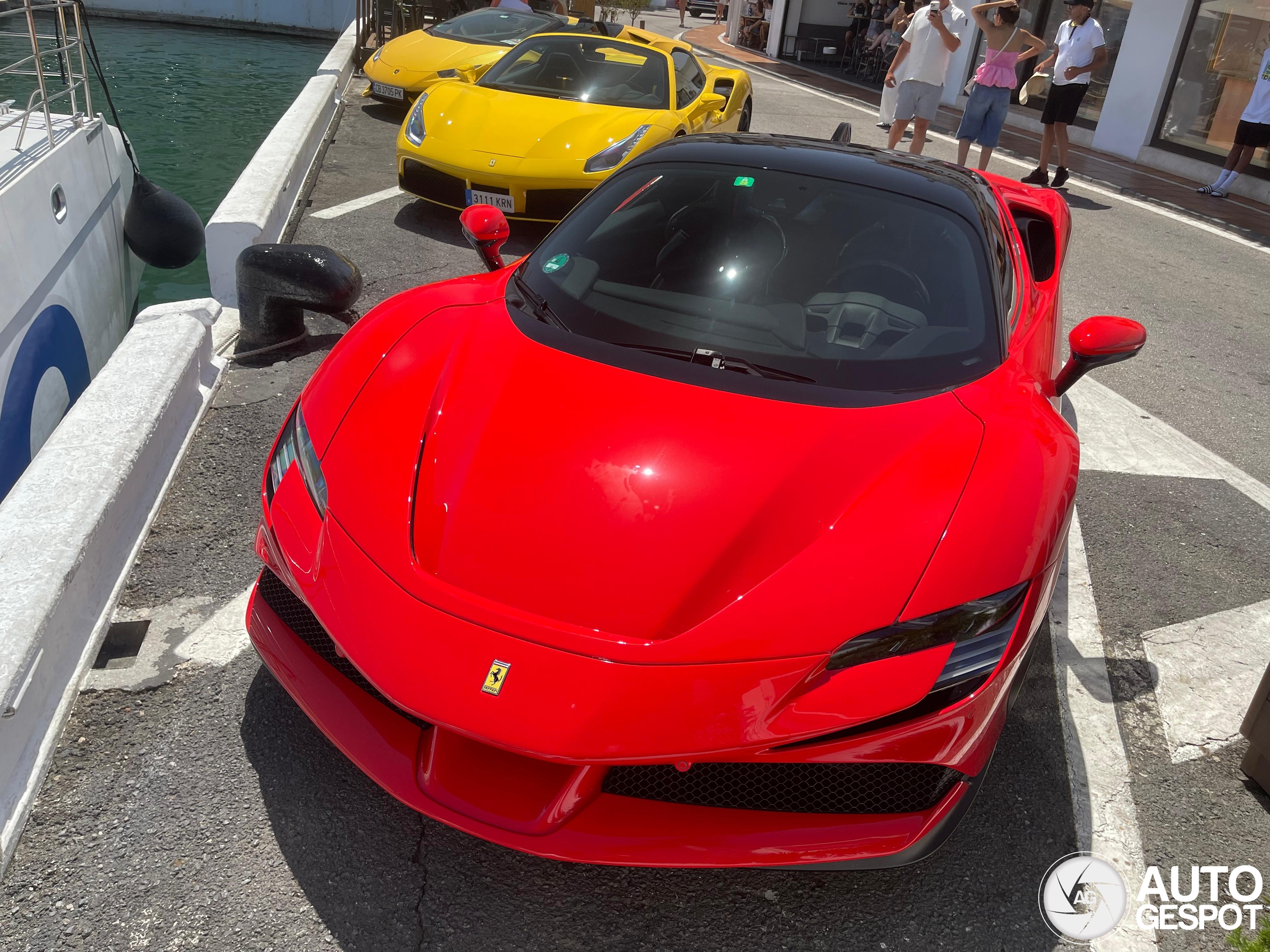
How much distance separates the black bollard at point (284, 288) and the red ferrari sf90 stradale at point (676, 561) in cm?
173

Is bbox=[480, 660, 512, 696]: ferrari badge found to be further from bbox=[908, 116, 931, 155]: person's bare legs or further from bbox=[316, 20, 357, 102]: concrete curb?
bbox=[316, 20, 357, 102]: concrete curb

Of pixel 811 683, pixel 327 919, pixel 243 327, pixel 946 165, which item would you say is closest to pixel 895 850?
pixel 811 683

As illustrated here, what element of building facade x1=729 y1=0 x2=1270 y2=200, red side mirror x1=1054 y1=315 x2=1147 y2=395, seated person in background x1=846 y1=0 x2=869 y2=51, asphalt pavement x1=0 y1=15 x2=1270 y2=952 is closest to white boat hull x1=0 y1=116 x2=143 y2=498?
asphalt pavement x1=0 y1=15 x2=1270 y2=952

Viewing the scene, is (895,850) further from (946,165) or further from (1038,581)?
(946,165)

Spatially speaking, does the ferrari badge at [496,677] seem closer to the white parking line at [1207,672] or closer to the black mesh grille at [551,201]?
the white parking line at [1207,672]

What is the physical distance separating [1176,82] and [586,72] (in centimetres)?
990

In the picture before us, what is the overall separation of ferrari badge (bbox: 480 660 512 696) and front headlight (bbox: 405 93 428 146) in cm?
535

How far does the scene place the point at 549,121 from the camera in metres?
6.38

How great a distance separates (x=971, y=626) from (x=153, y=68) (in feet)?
59.0

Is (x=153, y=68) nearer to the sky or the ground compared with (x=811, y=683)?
nearer to the ground

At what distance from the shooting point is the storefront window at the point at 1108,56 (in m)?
13.9

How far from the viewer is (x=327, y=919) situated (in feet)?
A: 6.11

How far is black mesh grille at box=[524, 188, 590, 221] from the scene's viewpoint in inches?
236

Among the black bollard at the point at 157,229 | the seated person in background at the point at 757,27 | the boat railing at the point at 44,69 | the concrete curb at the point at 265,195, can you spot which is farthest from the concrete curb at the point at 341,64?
the seated person in background at the point at 757,27
